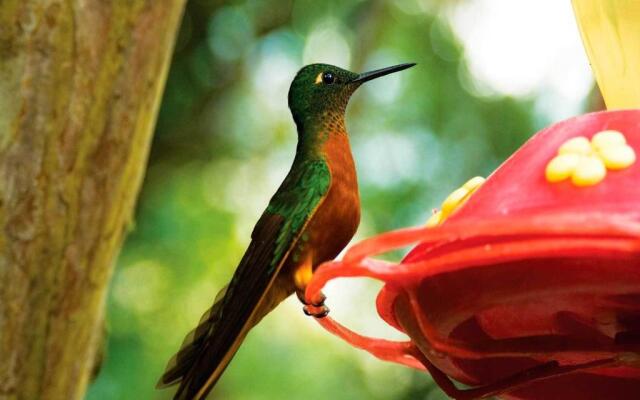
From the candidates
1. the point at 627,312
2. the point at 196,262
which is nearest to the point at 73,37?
the point at 627,312

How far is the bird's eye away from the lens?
1535 millimetres

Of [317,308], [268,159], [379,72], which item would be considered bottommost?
[268,159]

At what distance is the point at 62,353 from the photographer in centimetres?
182

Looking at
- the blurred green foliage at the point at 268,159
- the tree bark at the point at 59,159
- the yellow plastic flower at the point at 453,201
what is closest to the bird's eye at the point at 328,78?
the yellow plastic flower at the point at 453,201

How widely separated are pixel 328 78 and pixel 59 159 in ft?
1.75

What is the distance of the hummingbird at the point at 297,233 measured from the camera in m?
1.20

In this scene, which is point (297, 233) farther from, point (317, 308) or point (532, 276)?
point (532, 276)

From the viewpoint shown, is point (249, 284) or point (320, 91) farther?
point (320, 91)

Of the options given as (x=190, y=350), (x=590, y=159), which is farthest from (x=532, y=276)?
(x=190, y=350)

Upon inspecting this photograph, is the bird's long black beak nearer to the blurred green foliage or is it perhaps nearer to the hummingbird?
the hummingbird

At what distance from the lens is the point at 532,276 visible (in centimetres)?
101

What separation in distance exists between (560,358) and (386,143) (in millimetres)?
4782

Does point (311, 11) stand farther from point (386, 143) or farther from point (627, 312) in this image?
point (627, 312)

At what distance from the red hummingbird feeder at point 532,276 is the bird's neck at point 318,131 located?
336 mm
